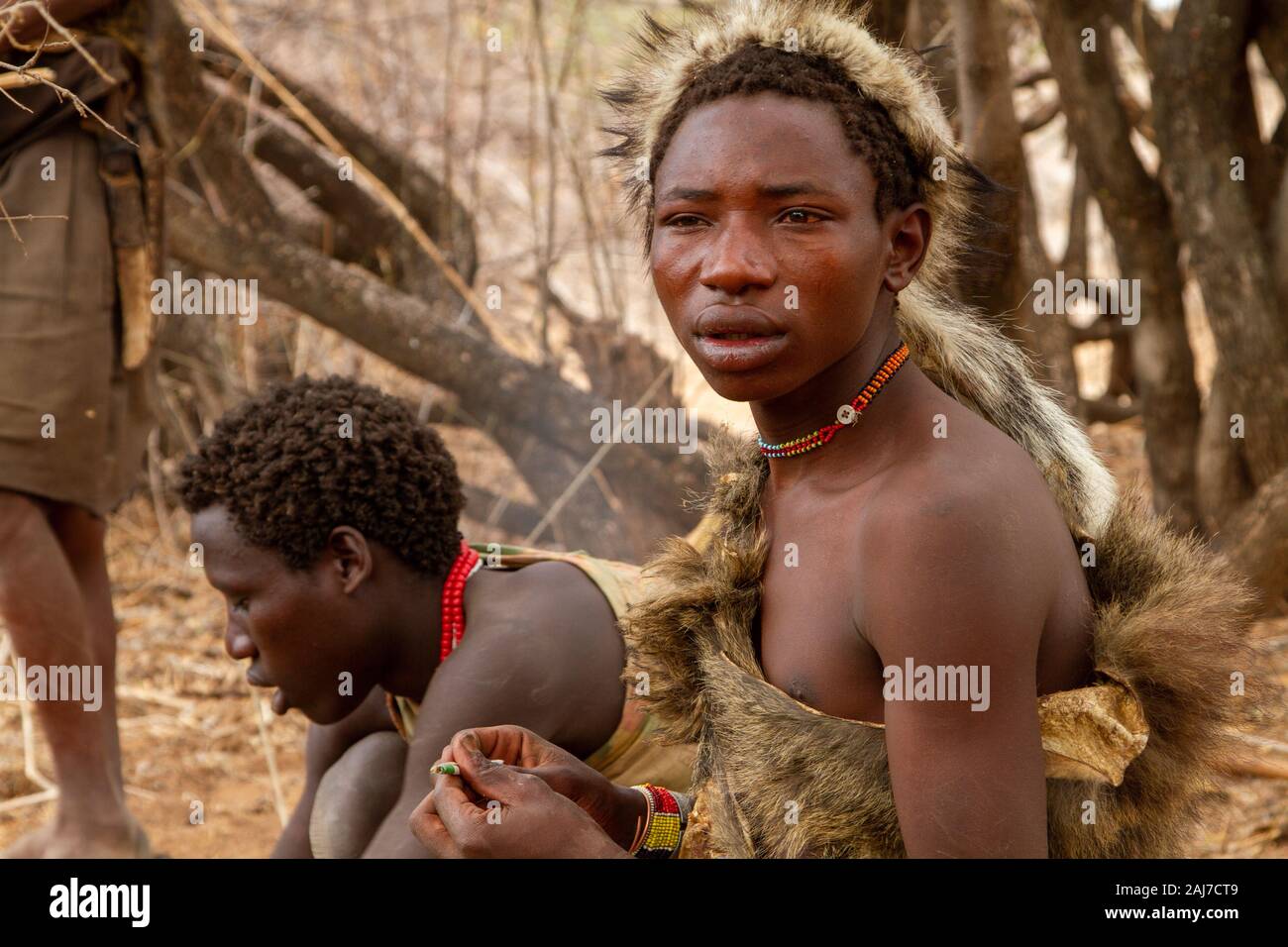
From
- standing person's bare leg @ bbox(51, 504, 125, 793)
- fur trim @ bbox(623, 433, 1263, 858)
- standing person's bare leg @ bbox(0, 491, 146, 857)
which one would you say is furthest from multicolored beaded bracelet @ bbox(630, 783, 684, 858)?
standing person's bare leg @ bbox(51, 504, 125, 793)

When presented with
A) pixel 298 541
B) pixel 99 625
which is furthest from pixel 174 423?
pixel 298 541

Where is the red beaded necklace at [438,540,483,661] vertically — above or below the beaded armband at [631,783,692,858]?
above

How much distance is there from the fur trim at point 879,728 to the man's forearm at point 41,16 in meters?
2.05

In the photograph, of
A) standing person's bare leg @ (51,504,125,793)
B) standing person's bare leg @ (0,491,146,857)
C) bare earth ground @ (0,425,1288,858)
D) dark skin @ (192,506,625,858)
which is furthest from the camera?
bare earth ground @ (0,425,1288,858)

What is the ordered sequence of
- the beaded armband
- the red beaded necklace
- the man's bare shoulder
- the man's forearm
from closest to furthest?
the man's bare shoulder
the beaded armband
the red beaded necklace
the man's forearm

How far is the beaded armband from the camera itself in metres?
2.22

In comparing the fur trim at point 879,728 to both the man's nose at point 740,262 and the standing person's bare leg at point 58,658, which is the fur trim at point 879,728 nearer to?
the man's nose at point 740,262

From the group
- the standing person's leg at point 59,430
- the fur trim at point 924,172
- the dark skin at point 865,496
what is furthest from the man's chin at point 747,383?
the standing person's leg at point 59,430

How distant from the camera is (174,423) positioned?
6.10m

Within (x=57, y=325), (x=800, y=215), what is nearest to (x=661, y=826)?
(x=800, y=215)

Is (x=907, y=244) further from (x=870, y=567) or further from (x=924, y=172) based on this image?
(x=870, y=567)

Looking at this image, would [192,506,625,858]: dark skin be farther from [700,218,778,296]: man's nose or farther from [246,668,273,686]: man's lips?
[700,218,778,296]: man's nose

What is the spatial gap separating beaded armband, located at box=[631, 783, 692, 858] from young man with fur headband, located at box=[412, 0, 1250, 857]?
0.23m
